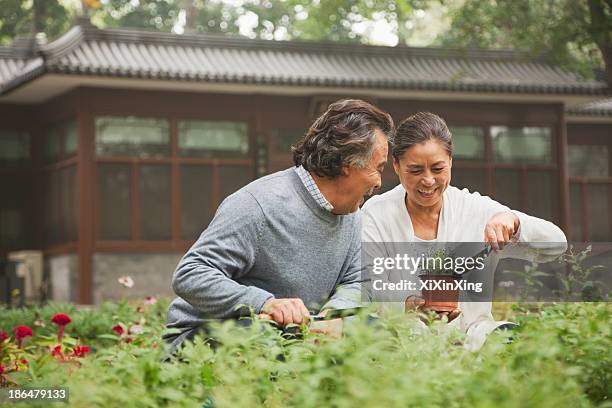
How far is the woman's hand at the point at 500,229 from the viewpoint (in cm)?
332

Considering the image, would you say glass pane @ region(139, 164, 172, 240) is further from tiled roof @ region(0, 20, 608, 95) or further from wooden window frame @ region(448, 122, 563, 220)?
wooden window frame @ region(448, 122, 563, 220)

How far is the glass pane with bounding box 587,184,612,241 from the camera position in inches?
749

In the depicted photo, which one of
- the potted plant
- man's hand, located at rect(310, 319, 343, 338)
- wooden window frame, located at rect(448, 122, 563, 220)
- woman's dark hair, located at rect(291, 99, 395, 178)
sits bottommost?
man's hand, located at rect(310, 319, 343, 338)

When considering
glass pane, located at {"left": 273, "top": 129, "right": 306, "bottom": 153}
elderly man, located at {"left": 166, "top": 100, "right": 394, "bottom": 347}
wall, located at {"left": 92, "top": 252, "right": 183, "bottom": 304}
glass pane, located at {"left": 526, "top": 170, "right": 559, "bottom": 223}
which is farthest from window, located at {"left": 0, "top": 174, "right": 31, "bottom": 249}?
elderly man, located at {"left": 166, "top": 100, "right": 394, "bottom": 347}

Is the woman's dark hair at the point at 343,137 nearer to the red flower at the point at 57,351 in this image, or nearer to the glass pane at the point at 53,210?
the red flower at the point at 57,351

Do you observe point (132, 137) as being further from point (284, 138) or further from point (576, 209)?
point (576, 209)

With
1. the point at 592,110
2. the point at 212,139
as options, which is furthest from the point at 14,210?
the point at 592,110

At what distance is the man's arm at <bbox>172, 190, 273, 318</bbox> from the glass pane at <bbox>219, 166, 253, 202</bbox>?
1166cm

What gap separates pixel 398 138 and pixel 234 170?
38.5 feet

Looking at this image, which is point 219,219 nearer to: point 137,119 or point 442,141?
point 442,141

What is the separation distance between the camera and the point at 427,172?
143 inches

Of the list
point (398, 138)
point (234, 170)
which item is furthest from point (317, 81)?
point (398, 138)

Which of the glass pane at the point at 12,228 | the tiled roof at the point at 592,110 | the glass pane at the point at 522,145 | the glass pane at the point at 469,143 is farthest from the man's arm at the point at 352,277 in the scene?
the tiled roof at the point at 592,110

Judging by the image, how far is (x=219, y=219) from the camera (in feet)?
→ 11.5
